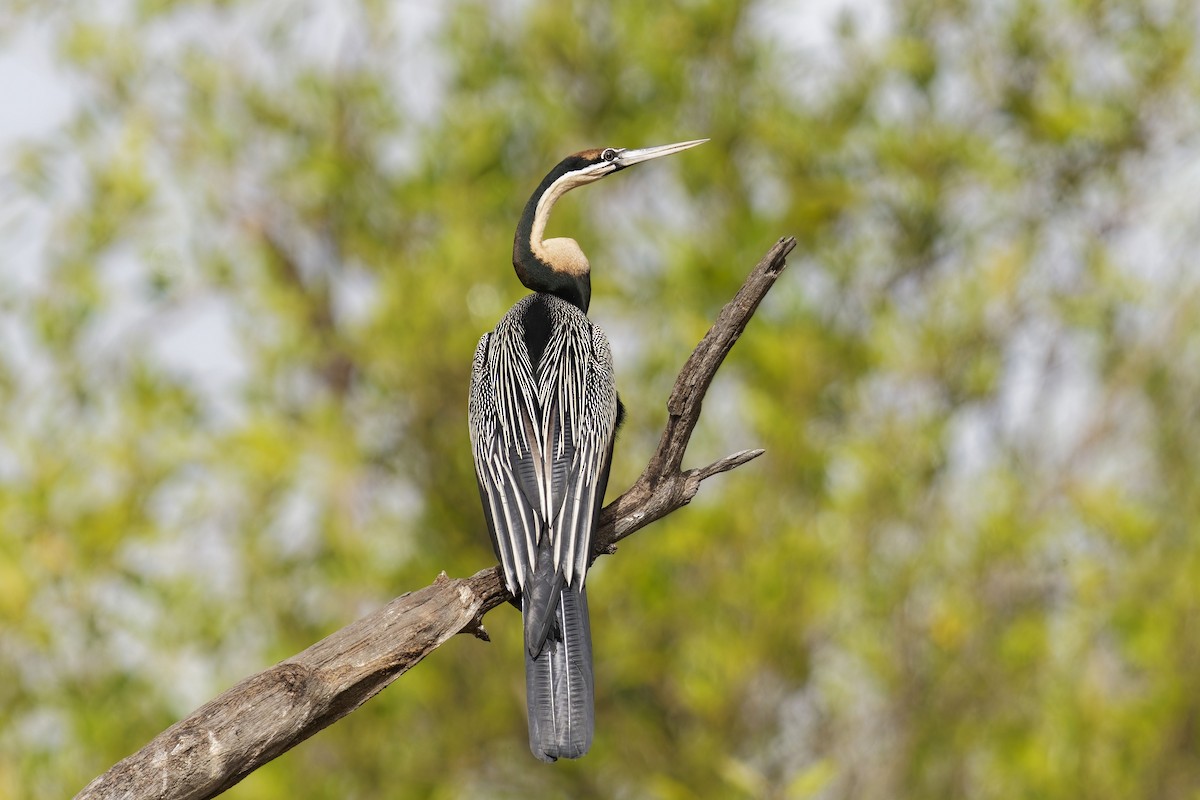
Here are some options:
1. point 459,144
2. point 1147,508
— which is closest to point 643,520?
point 459,144

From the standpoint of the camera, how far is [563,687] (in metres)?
3.04

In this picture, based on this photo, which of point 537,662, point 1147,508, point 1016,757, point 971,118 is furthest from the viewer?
point 1147,508

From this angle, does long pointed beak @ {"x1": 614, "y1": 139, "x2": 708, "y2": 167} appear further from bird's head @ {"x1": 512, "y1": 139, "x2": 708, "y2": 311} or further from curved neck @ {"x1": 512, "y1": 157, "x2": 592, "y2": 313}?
curved neck @ {"x1": 512, "y1": 157, "x2": 592, "y2": 313}

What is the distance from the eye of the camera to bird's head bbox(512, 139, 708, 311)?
4070 millimetres

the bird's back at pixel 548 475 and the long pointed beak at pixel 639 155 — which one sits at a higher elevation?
the long pointed beak at pixel 639 155

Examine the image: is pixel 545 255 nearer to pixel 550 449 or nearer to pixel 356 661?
pixel 550 449

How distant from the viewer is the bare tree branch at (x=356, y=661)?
262 cm

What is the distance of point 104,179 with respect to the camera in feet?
22.4

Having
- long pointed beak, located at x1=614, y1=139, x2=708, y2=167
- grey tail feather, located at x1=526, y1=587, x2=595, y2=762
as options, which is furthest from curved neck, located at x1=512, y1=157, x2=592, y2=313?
grey tail feather, located at x1=526, y1=587, x2=595, y2=762

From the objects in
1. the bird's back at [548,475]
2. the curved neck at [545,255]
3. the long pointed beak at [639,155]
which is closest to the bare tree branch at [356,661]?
the bird's back at [548,475]

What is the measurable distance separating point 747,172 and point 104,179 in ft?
10.0

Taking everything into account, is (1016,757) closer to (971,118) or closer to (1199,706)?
(1199,706)

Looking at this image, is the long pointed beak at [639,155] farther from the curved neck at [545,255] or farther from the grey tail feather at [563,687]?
the grey tail feather at [563,687]

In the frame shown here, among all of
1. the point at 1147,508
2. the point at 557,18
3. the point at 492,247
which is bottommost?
the point at 1147,508
